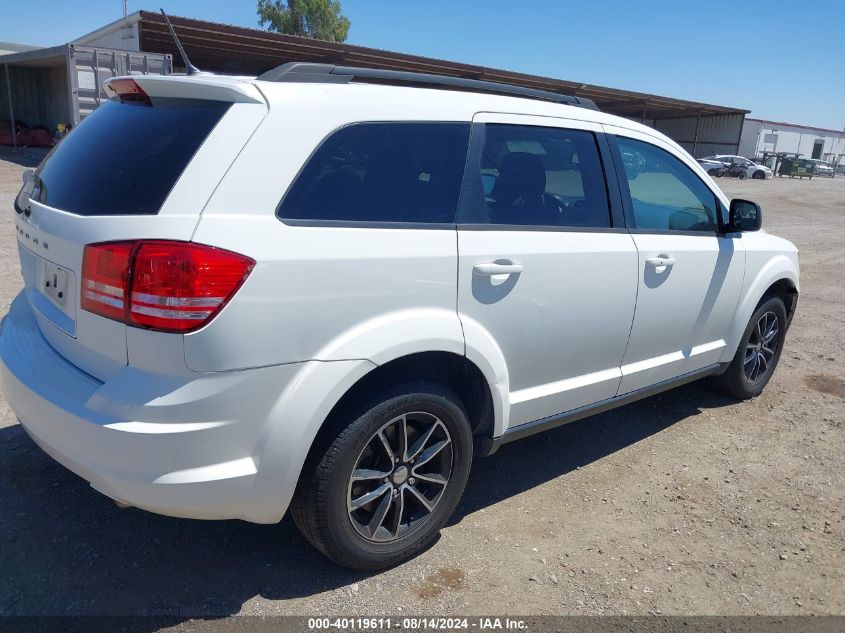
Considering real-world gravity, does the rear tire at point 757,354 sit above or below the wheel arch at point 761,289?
below

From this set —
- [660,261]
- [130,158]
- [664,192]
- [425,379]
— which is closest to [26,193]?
[130,158]

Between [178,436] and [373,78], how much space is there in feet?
5.60

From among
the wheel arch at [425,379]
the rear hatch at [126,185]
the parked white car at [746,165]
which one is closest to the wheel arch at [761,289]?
the wheel arch at [425,379]

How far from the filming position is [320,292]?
7.54 ft

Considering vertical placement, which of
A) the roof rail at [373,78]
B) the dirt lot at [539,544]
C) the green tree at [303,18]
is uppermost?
the green tree at [303,18]

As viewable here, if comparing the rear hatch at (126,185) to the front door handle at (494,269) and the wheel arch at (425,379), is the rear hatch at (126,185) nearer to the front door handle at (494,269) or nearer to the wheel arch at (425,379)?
the wheel arch at (425,379)

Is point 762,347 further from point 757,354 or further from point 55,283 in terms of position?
point 55,283

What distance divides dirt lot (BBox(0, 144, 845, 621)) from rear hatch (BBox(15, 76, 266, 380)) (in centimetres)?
94

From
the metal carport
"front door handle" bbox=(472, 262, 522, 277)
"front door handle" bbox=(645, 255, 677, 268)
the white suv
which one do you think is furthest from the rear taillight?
the metal carport

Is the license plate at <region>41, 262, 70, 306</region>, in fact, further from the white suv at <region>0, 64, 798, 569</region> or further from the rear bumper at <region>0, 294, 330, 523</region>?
the rear bumper at <region>0, 294, 330, 523</region>

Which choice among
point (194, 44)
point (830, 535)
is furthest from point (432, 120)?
point (194, 44)

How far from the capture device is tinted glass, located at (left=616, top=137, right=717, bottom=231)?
3658 millimetres

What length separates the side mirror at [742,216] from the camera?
4113 mm

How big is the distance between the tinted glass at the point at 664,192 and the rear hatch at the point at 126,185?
7.28ft
